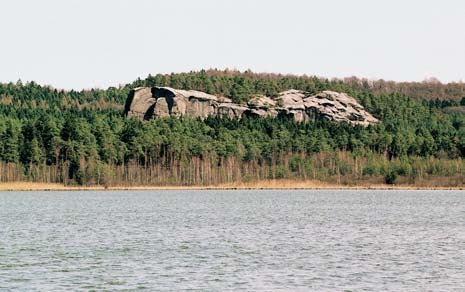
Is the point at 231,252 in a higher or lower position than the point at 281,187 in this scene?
lower

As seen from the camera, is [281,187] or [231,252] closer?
[231,252]

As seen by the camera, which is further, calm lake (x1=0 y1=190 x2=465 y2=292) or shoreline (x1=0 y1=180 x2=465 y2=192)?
shoreline (x1=0 y1=180 x2=465 y2=192)

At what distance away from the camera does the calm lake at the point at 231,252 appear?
37.0 metres

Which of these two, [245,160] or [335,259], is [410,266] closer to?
[335,259]

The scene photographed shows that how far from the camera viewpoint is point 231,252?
48.8 meters

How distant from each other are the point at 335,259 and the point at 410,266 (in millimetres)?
4773

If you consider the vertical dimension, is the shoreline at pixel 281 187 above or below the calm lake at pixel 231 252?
above

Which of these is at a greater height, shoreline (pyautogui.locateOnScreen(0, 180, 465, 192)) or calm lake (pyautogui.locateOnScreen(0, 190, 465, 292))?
shoreline (pyautogui.locateOnScreen(0, 180, 465, 192))

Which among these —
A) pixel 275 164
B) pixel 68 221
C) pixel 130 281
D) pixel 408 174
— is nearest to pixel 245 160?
pixel 275 164

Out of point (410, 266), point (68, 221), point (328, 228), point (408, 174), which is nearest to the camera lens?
point (410, 266)

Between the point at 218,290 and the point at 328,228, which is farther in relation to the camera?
the point at 328,228

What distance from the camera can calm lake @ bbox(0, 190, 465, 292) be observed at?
121ft

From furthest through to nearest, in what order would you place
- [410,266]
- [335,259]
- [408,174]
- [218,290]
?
[408,174], [335,259], [410,266], [218,290]

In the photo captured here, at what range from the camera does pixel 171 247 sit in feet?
170
